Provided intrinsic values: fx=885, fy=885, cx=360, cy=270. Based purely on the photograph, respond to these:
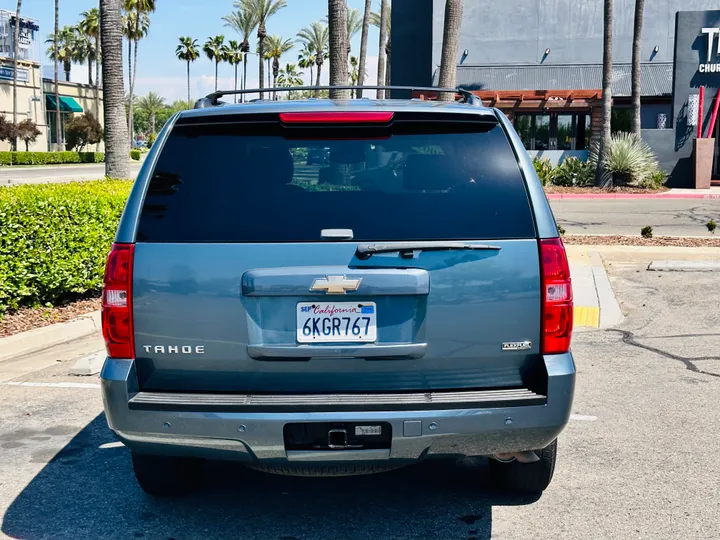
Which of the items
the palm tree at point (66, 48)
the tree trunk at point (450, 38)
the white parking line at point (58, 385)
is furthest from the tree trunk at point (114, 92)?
the palm tree at point (66, 48)

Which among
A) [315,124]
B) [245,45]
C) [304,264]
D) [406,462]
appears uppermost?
[245,45]

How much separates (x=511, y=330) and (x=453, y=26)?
17804 mm

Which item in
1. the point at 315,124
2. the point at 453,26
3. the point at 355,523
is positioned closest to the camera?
the point at 315,124

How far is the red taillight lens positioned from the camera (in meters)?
3.98

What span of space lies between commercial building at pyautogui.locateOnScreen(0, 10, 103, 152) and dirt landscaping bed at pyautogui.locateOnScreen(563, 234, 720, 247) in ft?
188

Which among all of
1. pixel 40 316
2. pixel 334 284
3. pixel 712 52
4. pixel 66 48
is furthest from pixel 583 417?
pixel 66 48

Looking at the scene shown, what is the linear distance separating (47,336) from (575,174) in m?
24.0

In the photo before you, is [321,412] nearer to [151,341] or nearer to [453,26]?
[151,341]

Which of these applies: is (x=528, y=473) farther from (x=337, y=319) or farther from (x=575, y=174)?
(x=575, y=174)

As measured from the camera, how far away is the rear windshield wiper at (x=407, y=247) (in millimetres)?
3736

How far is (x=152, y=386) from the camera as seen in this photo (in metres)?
3.88

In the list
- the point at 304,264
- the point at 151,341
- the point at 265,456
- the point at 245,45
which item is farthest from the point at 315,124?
the point at 245,45

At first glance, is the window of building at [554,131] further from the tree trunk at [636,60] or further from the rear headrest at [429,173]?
the rear headrest at [429,173]

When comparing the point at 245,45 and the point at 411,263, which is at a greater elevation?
the point at 245,45
